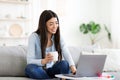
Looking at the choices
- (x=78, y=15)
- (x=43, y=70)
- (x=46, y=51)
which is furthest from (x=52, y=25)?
(x=78, y=15)

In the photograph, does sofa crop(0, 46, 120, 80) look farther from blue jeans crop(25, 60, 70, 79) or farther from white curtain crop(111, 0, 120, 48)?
white curtain crop(111, 0, 120, 48)

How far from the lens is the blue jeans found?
2738 millimetres

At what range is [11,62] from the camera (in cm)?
302

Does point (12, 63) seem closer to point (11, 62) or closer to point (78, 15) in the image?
point (11, 62)

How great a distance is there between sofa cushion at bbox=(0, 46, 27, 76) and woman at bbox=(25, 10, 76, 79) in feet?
0.58

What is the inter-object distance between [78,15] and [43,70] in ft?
11.1

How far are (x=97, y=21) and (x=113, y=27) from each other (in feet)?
1.44

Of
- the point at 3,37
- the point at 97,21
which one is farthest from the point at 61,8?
the point at 3,37

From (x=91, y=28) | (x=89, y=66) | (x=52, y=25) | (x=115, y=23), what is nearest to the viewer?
(x=89, y=66)

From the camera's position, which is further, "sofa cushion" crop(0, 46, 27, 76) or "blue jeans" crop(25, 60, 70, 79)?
"sofa cushion" crop(0, 46, 27, 76)

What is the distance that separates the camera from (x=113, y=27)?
5.93 m

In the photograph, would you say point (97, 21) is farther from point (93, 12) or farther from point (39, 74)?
point (39, 74)

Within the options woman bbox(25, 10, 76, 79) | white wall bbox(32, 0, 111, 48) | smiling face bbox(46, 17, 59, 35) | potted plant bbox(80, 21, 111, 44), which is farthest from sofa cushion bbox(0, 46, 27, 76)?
potted plant bbox(80, 21, 111, 44)

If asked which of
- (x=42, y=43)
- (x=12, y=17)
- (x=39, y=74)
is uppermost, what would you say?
(x=12, y=17)
